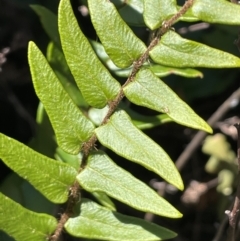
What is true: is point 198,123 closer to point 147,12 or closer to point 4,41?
point 147,12

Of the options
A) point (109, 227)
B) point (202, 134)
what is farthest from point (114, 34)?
point (202, 134)

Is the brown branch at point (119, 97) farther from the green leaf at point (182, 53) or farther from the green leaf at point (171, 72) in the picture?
the green leaf at point (171, 72)

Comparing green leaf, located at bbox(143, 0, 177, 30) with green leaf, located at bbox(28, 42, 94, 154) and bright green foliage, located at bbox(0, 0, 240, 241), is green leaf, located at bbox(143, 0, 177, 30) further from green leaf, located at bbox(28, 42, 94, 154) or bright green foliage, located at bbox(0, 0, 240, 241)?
green leaf, located at bbox(28, 42, 94, 154)

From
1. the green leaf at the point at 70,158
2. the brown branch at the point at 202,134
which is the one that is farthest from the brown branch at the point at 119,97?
the brown branch at the point at 202,134

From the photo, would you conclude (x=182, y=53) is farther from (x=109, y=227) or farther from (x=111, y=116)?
(x=109, y=227)

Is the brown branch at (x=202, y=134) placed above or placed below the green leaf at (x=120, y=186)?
above
